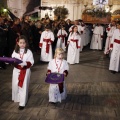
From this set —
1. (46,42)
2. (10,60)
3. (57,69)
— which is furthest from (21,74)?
(46,42)

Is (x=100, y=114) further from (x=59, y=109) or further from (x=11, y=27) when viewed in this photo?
(x=11, y=27)

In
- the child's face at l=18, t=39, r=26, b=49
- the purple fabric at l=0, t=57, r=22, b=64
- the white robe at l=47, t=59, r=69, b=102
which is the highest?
the child's face at l=18, t=39, r=26, b=49

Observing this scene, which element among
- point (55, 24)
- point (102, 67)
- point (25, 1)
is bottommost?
point (102, 67)

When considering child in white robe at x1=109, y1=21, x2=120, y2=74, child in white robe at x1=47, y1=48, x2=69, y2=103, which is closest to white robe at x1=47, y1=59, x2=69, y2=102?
child in white robe at x1=47, y1=48, x2=69, y2=103

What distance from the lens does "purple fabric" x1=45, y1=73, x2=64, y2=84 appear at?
18.7ft

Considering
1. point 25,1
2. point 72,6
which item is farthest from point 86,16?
point 25,1

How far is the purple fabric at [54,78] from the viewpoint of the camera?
18.7ft

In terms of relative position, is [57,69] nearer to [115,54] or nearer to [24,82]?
[24,82]

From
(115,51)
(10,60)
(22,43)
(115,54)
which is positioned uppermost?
(22,43)

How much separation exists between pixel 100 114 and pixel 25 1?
93.3ft

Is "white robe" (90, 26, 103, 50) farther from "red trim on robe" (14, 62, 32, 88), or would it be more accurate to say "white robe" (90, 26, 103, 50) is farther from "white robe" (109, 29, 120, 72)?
"red trim on robe" (14, 62, 32, 88)

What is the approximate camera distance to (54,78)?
580cm

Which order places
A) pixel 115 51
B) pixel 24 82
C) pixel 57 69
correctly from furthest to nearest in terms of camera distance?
pixel 115 51 → pixel 57 69 → pixel 24 82

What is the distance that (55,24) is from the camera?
1491 cm
